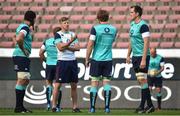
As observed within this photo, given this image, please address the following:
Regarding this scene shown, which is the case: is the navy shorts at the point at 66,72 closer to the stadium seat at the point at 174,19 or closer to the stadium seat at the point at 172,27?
the stadium seat at the point at 172,27

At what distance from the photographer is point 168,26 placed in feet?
63.3

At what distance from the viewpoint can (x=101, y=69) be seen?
38.2 ft

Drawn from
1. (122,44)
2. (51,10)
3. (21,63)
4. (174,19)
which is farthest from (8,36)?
(21,63)

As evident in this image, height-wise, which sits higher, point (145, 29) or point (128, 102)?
point (145, 29)

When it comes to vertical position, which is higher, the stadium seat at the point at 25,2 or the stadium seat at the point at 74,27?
the stadium seat at the point at 25,2

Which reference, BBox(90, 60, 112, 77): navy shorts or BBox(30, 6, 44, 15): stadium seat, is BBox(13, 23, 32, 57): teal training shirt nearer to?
BBox(90, 60, 112, 77): navy shorts

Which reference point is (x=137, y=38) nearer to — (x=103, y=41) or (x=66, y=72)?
(x=103, y=41)

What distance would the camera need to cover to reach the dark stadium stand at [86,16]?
62.0ft

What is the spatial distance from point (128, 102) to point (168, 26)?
4.15 metres

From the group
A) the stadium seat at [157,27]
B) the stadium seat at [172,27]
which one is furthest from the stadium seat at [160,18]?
the stadium seat at [172,27]

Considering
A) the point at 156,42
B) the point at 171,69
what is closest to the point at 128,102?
the point at 171,69

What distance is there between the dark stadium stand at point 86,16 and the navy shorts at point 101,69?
22.1 ft

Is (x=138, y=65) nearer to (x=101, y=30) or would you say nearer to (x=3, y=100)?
(x=101, y=30)

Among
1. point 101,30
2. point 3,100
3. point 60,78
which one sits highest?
point 101,30
